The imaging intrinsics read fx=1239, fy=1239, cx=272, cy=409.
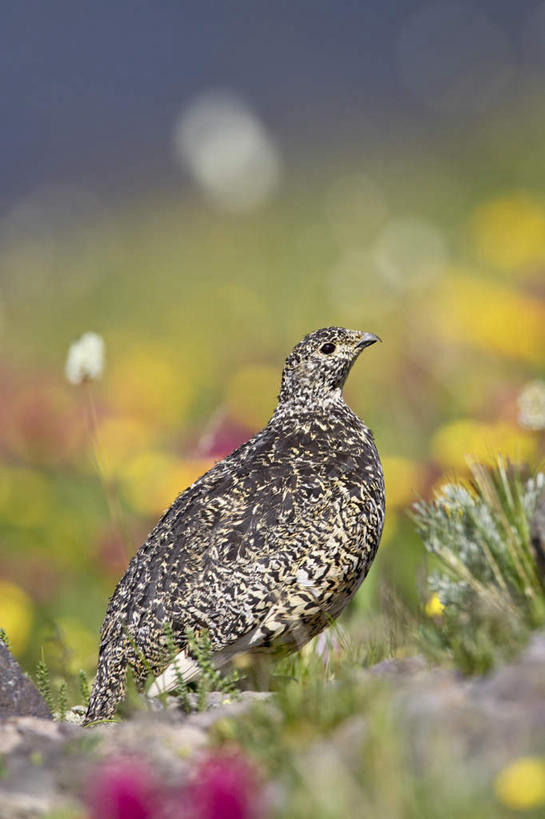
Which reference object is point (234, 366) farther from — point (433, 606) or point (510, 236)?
point (433, 606)

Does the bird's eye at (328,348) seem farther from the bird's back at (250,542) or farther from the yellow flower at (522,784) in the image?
the yellow flower at (522,784)

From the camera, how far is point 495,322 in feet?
30.9

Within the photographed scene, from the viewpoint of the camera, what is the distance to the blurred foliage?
7.84 m

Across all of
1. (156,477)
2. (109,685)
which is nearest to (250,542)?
(109,685)

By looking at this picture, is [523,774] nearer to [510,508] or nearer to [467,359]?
[510,508]

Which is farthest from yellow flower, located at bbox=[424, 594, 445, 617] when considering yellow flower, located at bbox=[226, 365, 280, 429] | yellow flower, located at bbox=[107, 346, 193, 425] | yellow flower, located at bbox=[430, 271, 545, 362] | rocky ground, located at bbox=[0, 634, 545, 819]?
yellow flower, located at bbox=[107, 346, 193, 425]

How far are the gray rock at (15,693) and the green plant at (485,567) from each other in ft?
5.04

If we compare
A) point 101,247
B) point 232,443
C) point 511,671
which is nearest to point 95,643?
point 232,443

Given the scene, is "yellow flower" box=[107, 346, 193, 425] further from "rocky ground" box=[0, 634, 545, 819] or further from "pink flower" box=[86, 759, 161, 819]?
"pink flower" box=[86, 759, 161, 819]

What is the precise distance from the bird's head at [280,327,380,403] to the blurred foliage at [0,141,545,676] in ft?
2.41

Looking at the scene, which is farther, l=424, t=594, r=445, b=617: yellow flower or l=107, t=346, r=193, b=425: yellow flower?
l=107, t=346, r=193, b=425: yellow flower

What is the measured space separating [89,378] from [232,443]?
5.42ft

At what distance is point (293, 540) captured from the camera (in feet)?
17.2

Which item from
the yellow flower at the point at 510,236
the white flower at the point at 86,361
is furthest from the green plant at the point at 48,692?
the yellow flower at the point at 510,236
